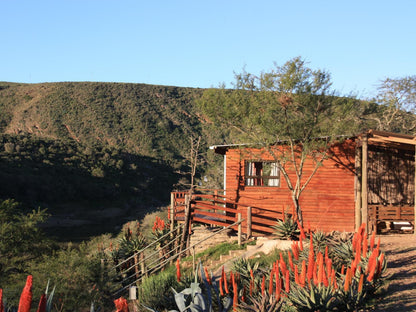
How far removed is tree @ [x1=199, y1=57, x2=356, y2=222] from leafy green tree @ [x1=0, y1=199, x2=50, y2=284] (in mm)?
7722

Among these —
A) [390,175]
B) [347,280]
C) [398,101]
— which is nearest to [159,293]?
[347,280]

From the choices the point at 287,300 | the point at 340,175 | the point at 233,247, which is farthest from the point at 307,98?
the point at 287,300

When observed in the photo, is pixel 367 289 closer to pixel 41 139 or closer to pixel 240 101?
pixel 240 101

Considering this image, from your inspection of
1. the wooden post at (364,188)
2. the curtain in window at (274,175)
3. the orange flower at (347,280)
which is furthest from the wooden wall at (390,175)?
the orange flower at (347,280)

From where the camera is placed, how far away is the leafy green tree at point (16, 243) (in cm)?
1481

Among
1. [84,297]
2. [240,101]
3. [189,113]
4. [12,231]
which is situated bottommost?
[84,297]

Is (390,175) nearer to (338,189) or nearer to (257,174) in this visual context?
(338,189)

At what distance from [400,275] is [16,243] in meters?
12.1

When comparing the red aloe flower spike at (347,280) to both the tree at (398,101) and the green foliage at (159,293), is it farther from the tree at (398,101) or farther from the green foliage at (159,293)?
the tree at (398,101)

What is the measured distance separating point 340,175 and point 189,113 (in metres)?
51.6

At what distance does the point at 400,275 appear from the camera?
34.9 ft

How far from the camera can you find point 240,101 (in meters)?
17.4

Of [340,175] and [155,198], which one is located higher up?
[340,175]

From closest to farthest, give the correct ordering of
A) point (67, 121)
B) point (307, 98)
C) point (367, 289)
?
1. point (367, 289)
2. point (307, 98)
3. point (67, 121)
